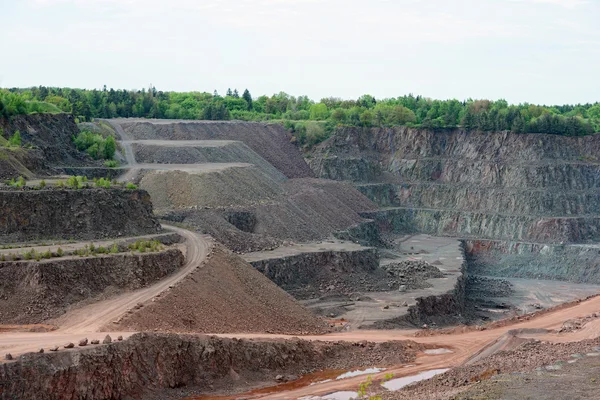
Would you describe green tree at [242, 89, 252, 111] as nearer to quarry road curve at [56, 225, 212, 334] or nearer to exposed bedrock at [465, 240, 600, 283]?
exposed bedrock at [465, 240, 600, 283]

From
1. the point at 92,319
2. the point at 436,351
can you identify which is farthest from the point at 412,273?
the point at 92,319

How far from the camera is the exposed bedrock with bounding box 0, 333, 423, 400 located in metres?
38.9

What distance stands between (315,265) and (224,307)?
2573 cm

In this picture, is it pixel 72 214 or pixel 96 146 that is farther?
pixel 96 146

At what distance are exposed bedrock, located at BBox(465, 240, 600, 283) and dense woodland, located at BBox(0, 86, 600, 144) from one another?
23526 millimetres

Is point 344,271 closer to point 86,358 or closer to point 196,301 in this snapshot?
point 196,301

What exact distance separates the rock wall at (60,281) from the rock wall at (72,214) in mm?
7021

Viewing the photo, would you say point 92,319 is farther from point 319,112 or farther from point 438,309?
point 319,112

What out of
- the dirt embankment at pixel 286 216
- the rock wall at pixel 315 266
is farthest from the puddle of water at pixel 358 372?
the dirt embankment at pixel 286 216

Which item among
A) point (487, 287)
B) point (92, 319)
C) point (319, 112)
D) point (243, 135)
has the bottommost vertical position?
point (487, 287)

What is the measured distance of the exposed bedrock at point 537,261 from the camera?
3995 inches

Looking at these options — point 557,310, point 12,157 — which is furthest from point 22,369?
point 557,310

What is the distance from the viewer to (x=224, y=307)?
55750mm

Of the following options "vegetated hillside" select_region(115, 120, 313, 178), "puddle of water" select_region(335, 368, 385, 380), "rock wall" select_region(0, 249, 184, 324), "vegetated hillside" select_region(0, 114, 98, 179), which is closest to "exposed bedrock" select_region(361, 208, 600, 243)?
"vegetated hillside" select_region(115, 120, 313, 178)
